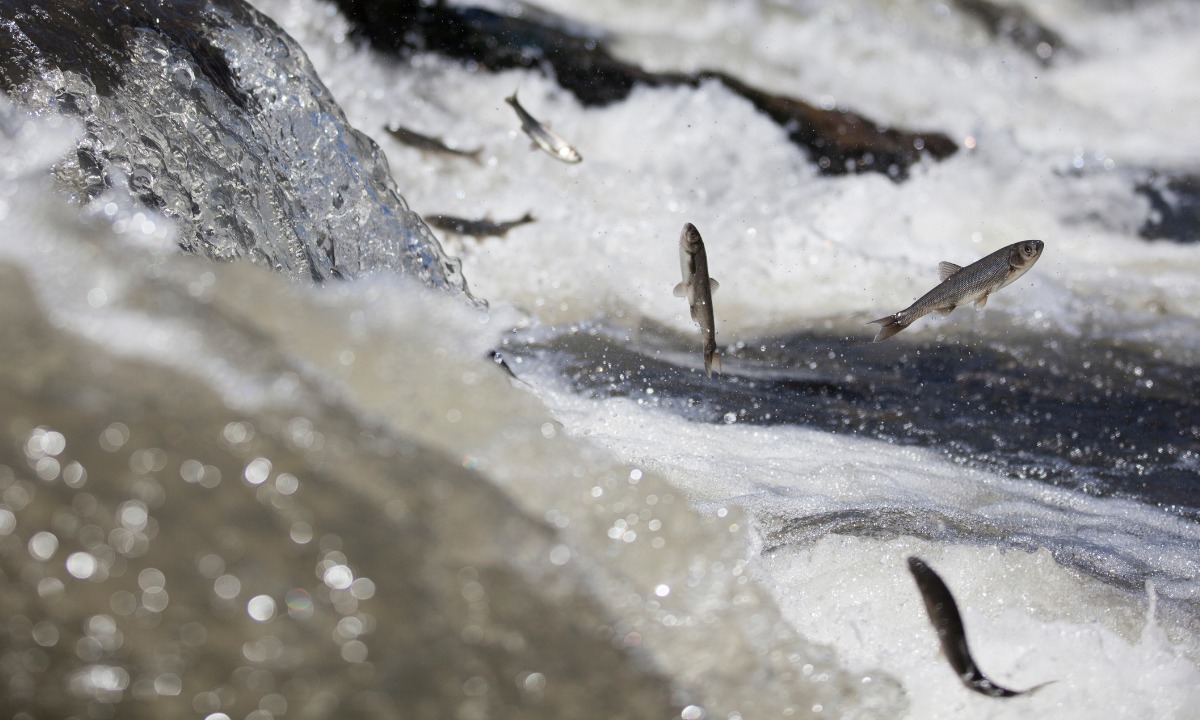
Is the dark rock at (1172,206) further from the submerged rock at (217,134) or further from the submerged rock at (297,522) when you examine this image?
the submerged rock at (297,522)

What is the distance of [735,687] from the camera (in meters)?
1.86

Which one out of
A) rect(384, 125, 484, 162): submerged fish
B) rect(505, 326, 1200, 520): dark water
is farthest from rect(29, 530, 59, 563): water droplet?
rect(384, 125, 484, 162): submerged fish

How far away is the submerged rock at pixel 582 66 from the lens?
17.8ft

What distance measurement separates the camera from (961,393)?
3.99 meters

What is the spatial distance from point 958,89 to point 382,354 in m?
5.19

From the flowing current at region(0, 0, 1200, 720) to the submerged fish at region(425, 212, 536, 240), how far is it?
11cm

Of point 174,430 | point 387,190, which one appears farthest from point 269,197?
point 174,430

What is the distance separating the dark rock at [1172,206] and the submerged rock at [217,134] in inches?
161

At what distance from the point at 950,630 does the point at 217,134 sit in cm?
291

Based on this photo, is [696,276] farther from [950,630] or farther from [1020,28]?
[1020,28]

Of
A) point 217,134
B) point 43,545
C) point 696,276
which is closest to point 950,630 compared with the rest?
point 696,276

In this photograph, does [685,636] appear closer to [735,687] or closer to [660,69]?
[735,687]

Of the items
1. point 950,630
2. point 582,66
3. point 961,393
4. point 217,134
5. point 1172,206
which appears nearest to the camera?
point 950,630

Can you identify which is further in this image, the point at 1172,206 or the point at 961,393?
the point at 1172,206
